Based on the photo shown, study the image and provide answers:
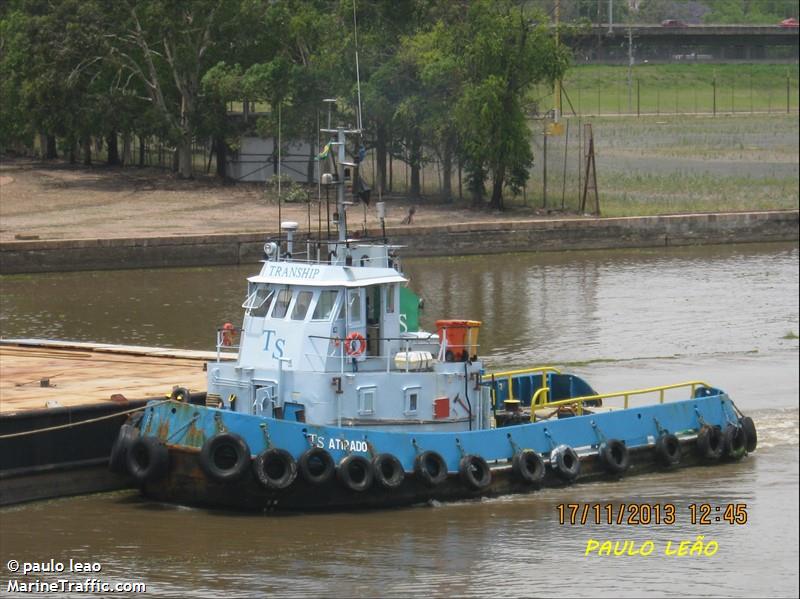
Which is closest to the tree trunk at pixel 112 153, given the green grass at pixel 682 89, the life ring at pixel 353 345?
the green grass at pixel 682 89

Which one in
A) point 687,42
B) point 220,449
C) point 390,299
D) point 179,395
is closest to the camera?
point 220,449

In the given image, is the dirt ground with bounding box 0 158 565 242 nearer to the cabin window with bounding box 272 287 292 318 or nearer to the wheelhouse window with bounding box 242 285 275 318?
the wheelhouse window with bounding box 242 285 275 318

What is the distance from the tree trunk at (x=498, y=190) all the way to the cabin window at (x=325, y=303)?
2934cm

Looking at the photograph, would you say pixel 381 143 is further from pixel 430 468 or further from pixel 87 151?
pixel 430 468

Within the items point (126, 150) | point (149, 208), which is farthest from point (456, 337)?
point (126, 150)

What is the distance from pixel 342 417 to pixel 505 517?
212 centimetres

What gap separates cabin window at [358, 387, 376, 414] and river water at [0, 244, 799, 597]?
113cm

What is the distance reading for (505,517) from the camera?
59.8ft

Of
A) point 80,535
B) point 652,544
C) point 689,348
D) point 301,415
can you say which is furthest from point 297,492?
point 689,348

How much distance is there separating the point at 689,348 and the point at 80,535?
14.6m

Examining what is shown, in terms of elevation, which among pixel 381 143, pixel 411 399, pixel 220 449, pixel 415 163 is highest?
pixel 381 143

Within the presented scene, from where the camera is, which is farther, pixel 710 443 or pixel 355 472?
pixel 710 443

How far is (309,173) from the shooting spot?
48.1 m
